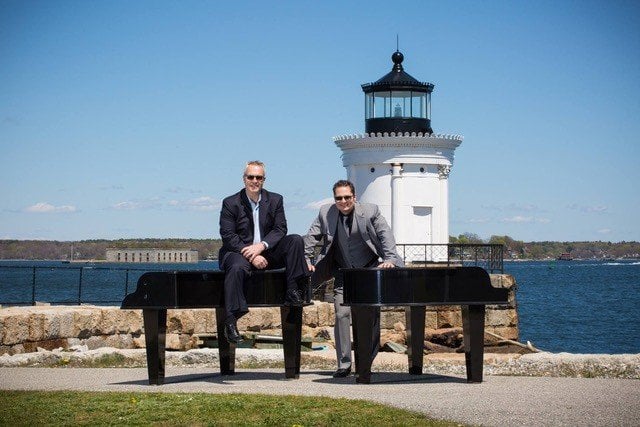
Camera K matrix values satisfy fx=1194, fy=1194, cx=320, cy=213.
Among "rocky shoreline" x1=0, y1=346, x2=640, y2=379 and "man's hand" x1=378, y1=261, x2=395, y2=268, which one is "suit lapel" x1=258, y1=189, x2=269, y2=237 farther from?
"rocky shoreline" x1=0, y1=346, x2=640, y2=379

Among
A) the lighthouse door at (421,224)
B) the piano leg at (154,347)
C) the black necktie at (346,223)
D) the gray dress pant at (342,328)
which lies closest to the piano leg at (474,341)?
the gray dress pant at (342,328)

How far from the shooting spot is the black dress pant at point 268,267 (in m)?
10.8

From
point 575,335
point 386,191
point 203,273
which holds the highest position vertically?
point 386,191

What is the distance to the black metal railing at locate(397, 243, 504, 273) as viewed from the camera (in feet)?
105

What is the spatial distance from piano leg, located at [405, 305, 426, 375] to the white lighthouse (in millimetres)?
20872

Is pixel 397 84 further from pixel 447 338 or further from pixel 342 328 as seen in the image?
pixel 342 328

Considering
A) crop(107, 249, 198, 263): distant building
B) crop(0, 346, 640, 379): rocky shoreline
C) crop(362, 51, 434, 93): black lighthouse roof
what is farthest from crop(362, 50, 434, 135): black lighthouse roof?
crop(107, 249, 198, 263): distant building

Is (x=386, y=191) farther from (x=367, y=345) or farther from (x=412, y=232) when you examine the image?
(x=367, y=345)

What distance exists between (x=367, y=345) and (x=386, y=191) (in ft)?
74.6

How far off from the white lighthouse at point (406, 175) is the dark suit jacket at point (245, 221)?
2194cm

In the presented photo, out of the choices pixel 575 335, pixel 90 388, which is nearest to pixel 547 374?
pixel 90 388

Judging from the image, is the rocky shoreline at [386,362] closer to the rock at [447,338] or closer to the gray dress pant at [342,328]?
the gray dress pant at [342,328]

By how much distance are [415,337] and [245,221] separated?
2.36 metres

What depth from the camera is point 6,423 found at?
337 inches
